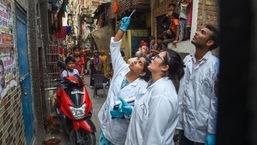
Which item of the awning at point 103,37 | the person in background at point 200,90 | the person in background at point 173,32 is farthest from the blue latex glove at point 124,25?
the awning at point 103,37

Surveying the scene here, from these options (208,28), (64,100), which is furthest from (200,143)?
(64,100)

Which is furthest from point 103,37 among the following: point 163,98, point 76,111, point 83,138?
point 163,98

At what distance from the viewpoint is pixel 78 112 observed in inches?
210

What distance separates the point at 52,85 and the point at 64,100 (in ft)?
9.68

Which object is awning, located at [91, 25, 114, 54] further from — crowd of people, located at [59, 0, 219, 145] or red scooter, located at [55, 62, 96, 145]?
crowd of people, located at [59, 0, 219, 145]

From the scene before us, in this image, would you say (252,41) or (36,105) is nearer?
(252,41)

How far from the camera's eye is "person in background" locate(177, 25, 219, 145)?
288 cm

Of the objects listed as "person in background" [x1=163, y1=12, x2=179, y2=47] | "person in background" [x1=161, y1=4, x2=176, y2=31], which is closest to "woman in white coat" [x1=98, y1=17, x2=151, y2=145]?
"person in background" [x1=163, y1=12, x2=179, y2=47]

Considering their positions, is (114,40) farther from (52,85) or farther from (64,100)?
(52,85)

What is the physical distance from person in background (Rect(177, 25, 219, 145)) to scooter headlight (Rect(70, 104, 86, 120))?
252cm

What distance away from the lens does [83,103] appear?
552 centimetres

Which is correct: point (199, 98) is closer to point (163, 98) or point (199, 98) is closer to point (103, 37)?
point (163, 98)

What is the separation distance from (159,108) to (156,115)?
6 centimetres

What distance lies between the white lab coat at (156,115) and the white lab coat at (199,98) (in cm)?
51
